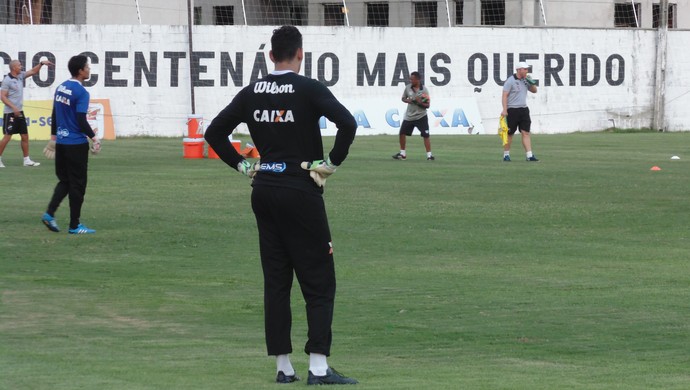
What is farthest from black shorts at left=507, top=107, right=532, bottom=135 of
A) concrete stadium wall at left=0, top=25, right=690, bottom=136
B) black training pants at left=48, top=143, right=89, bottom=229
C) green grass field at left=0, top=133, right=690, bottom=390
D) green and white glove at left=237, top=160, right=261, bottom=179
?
green and white glove at left=237, top=160, right=261, bottom=179

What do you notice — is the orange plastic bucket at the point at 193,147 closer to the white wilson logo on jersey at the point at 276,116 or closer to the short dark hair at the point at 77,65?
the short dark hair at the point at 77,65

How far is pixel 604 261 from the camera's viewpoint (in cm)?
1205

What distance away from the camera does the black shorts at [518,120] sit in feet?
85.4

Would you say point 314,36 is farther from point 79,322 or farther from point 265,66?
point 79,322

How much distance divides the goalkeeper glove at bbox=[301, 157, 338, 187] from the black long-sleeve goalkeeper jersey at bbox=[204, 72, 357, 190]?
41mm

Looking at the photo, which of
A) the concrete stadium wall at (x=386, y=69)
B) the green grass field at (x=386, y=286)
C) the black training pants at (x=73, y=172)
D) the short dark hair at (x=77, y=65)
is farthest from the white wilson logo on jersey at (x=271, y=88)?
the concrete stadium wall at (x=386, y=69)

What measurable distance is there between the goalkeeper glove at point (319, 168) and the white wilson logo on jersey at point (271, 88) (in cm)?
40

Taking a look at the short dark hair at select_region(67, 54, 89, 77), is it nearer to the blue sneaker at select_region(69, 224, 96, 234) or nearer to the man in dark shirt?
the man in dark shirt

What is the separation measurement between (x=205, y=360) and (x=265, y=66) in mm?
31381

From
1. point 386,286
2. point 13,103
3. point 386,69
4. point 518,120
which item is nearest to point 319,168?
point 386,286

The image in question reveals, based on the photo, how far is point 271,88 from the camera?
6.91 m

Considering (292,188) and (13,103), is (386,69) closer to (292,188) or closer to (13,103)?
(13,103)

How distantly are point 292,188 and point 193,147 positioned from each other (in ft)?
67.1

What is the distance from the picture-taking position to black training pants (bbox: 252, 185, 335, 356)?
22.6 ft
